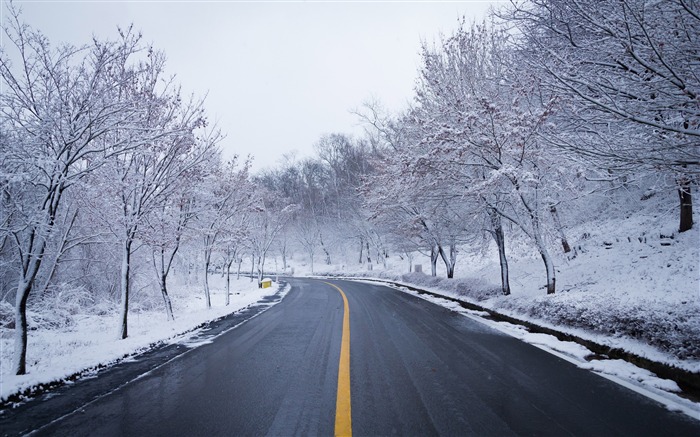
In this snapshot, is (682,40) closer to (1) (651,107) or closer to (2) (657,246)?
(1) (651,107)

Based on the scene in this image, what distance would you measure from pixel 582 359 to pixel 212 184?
14.2 m

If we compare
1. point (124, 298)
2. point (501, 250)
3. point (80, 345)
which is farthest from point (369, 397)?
point (501, 250)

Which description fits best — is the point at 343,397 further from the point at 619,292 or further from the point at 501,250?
the point at 501,250

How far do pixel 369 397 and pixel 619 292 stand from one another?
8832mm

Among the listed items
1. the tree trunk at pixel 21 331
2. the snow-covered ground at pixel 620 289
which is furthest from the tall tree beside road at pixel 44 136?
the snow-covered ground at pixel 620 289

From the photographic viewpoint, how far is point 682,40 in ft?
16.0

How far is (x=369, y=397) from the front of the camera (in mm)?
4211

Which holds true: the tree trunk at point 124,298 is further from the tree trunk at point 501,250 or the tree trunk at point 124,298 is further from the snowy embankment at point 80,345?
the tree trunk at point 501,250

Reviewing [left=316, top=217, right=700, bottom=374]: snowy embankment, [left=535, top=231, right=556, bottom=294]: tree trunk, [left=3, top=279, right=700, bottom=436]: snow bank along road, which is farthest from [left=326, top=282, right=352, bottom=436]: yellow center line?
[left=535, top=231, right=556, bottom=294]: tree trunk

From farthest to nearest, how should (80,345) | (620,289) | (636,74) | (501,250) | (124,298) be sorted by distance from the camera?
(501,250), (620,289), (80,345), (124,298), (636,74)

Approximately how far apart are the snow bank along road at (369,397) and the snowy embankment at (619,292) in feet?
4.29

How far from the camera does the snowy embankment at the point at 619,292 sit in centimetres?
534

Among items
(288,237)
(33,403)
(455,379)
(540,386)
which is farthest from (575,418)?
(288,237)

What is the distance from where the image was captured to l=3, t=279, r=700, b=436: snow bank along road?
346cm
